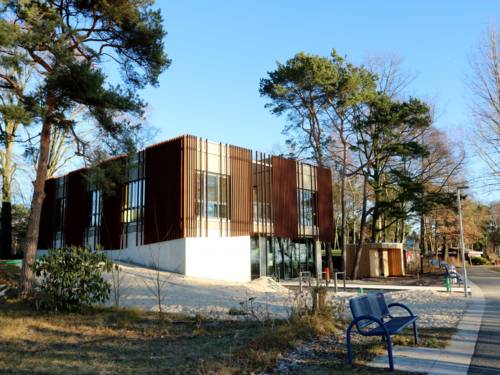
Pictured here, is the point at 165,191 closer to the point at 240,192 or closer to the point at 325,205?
the point at 240,192

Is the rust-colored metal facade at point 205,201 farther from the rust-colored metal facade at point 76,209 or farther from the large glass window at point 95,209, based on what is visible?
the large glass window at point 95,209

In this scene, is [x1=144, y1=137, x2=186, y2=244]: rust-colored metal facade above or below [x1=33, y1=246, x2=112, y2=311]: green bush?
above

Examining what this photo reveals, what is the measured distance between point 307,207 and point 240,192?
692cm

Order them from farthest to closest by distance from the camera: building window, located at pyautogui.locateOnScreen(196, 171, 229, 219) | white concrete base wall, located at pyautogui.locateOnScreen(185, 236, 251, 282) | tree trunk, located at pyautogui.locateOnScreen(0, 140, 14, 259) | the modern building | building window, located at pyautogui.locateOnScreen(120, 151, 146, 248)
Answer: tree trunk, located at pyautogui.locateOnScreen(0, 140, 14, 259) → building window, located at pyautogui.locateOnScreen(120, 151, 146, 248) → building window, located at pyautogui.locateOnScreen(196, 171, 229, 219) → the modern building → white concrete base wall, located at pyautogui.locateOnScreen(185, 236, 251, 282)

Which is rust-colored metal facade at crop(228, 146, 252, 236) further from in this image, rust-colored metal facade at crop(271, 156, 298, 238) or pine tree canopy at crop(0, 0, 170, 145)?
pine tree canopy at crop(0, 0, 170, 145)

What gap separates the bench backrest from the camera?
6379mm

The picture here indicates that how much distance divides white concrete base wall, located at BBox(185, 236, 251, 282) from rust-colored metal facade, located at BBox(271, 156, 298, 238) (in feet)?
10.3

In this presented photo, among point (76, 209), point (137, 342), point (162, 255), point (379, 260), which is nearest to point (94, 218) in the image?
point (76, 209)

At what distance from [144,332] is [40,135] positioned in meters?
8.02

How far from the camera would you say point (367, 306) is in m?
6.82

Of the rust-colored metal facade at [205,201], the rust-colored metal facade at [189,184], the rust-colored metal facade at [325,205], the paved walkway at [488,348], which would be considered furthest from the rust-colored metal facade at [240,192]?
the paved walkway at [488,348]

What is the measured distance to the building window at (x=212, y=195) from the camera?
23.7m

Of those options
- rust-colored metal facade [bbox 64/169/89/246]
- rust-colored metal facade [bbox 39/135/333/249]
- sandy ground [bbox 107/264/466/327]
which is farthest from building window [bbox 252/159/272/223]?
rust-colored metal facade [bbox 64/169/89/246]

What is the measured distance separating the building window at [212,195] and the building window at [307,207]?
7.00 m
